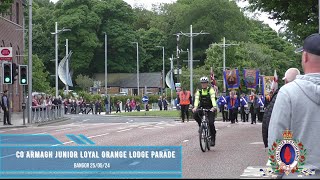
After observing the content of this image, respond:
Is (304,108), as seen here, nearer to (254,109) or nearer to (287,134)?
(287,134)

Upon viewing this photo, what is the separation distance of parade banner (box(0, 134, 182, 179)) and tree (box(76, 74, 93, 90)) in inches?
4021

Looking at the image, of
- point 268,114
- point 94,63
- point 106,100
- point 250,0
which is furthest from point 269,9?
point 94,63

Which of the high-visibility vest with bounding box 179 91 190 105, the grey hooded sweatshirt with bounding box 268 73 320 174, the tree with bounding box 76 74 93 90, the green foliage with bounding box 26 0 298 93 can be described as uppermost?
the green foliage with bounding box 26 0 298 93

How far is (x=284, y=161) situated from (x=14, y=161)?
2.26m

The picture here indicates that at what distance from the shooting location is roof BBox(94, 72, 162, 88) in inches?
4739

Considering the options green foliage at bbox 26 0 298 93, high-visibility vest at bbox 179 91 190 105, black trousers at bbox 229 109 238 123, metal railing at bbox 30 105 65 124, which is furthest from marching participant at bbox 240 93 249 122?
green foliage at bbox 26 0 298 93

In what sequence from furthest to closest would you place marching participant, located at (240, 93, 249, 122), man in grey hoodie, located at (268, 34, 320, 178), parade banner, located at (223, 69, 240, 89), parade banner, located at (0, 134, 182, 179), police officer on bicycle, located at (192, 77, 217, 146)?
parade banner, located at (223, 69, 240, 89)
marching participant, located at (240, 93, 249, 122)
police officer on bicycle, located at (192, 77, 217, 146)
parade banner, located at (0, 134, 182, 179)
man in grey hoodie, located at (268, 34, 320, 178)

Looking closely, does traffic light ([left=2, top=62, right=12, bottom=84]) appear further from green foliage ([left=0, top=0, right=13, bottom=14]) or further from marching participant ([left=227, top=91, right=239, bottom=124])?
marching participant ([left=227, top=91, right=239, bottom=124])

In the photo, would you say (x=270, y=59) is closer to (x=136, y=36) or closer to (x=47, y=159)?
(x=136, y=36)

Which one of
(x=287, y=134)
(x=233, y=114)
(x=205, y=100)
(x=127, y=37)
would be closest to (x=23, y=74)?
(x=233, y=114)

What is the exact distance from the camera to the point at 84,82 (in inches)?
4230

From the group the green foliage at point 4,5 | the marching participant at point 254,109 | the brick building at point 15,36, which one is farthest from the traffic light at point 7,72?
the brick building at point 15,36

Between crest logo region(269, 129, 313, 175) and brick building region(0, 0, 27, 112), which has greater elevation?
brick building region(0, 0, 27, 112)

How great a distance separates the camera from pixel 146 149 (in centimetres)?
545
